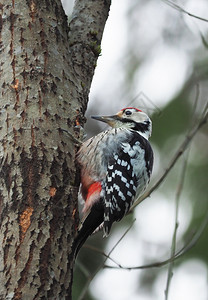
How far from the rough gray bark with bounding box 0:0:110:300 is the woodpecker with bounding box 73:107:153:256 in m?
0.25

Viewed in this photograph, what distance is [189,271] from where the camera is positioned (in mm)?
5086

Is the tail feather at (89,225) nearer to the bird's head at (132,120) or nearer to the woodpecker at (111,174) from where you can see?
the woodpecker at (111,174)

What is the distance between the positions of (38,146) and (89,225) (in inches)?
23.2

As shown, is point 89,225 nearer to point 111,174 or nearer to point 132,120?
point 111,174

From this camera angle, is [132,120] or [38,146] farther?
[132,120]

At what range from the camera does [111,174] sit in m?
3.37

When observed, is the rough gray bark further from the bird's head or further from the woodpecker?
the bird's head

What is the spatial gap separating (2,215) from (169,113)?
316cm

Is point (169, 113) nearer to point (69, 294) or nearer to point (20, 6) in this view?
point (20, 6)

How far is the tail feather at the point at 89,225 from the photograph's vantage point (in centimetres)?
272

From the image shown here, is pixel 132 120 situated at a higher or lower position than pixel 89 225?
higher

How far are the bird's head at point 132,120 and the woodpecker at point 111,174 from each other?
48 millimetres

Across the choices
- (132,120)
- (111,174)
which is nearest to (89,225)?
(111,174)

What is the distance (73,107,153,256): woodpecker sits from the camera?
3133mm
